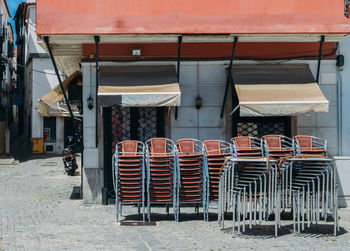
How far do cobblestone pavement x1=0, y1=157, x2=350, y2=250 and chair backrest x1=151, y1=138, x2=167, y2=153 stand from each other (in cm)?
142

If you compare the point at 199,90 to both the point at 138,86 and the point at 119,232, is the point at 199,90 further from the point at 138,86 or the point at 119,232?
the point at 119,232

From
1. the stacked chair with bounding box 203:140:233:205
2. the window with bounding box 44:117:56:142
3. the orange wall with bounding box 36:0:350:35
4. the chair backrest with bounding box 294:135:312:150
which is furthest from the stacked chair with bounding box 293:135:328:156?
the window with bounding box 44:117:56:142

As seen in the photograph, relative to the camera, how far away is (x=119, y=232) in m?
8.35

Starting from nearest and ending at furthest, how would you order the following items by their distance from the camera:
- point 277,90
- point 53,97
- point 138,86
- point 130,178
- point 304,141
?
1. point 130,178
2. point 304,141
3. point 138,86
4. point 277,90
5. point 53,97

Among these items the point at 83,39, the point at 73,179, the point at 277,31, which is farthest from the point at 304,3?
the point at 73,179

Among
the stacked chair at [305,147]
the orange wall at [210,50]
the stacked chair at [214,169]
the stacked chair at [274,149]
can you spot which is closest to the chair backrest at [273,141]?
the stacked chair at [274,149]

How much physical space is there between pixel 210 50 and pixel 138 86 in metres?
2.18

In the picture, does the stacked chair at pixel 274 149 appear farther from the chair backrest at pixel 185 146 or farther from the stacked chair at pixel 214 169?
the chair backrest at pixel 185 146

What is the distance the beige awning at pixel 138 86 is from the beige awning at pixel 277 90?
1548 mm

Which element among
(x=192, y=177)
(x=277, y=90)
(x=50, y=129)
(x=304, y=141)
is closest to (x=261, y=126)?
(x=277, y=90)

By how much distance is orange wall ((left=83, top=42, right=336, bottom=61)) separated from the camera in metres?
11.5

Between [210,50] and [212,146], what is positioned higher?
[210,50]

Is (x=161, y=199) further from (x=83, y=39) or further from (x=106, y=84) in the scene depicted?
(x=83, y=39)

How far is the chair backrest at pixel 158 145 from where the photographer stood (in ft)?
32.3
